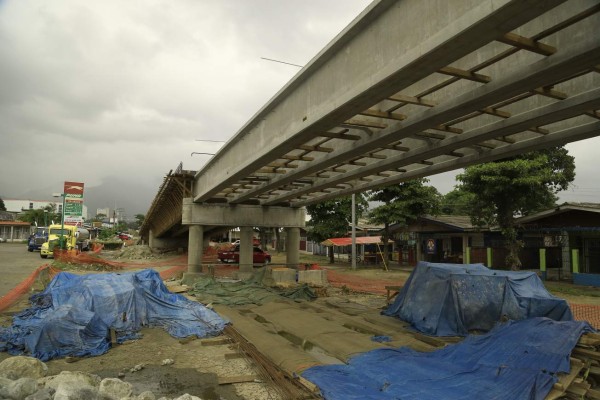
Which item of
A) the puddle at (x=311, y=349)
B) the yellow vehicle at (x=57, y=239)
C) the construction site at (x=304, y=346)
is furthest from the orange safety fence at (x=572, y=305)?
the yellow vehicle at (x=57, y=239)

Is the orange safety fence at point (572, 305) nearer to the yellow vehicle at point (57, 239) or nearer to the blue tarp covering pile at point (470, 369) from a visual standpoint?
the blue tarp covering pile at point (470, 369)

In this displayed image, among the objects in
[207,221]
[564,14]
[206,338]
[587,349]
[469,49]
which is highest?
[564,14]

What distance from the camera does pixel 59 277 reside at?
12.8 meters

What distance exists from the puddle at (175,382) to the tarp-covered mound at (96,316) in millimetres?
1599

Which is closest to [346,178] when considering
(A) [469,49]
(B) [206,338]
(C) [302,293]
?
(C) [302,293]

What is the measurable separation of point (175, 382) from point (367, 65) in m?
6.17

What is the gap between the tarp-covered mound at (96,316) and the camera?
8.71 meters

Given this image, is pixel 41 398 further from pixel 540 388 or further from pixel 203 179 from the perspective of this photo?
pixel 203 179

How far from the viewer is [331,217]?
3644 centimetres

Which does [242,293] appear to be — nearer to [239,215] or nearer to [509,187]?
[239,215]

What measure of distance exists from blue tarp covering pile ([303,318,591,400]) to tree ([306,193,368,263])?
27.9 meters

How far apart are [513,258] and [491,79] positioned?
62.5ft

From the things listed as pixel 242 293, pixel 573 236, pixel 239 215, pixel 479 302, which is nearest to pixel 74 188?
pixel 239 215

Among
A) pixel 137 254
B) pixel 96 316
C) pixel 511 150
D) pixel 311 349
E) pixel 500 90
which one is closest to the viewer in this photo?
pixel 500 90
